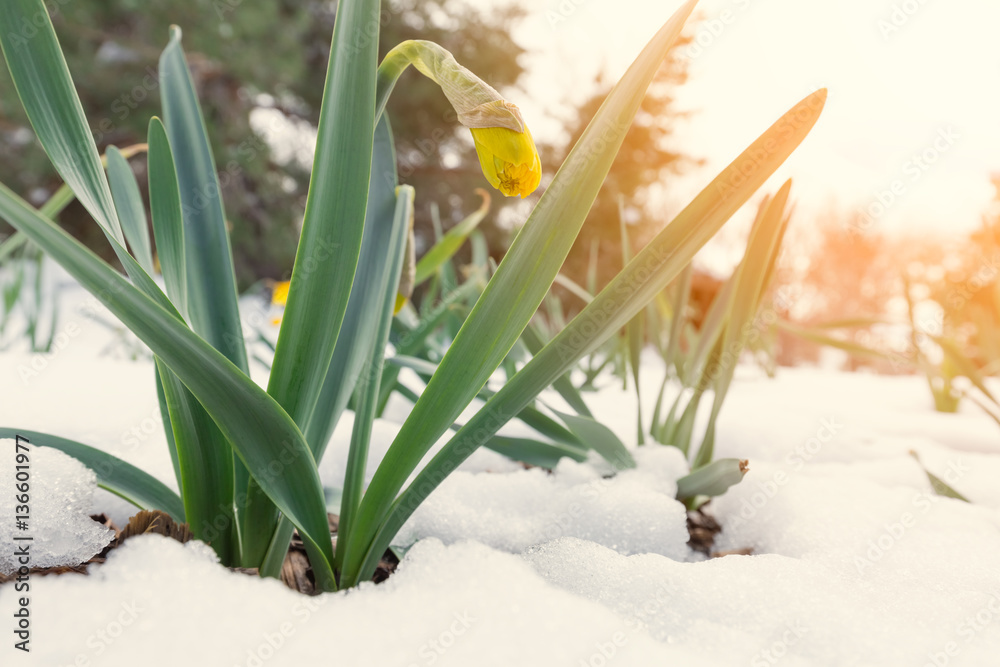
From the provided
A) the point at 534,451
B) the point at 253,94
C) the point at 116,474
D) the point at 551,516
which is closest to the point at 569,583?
the point at 551,516

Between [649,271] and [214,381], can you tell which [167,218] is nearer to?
[214,381]

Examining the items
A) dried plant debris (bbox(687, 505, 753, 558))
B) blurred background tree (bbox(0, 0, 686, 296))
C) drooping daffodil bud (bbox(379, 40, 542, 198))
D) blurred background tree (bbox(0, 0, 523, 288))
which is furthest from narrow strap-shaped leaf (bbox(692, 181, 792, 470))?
blurred background tree (bbox(0, 0, 523, 288))

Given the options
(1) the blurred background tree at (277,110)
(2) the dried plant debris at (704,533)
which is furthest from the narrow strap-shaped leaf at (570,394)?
(1) the blurred background tree at (277,110)

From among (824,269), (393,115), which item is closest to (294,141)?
(393,115)

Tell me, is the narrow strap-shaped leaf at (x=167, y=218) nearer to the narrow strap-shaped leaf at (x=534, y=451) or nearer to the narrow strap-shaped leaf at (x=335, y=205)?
the narrow strap-shaped leaf at (x=335, y=205)

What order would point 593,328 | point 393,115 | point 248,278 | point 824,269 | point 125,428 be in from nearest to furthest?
1. point 593,328
2. point 125,428
3. point 248,278
4. point 393,115
5. point 824,269

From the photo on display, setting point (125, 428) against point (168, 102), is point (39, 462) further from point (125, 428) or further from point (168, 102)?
point (168, 102)
